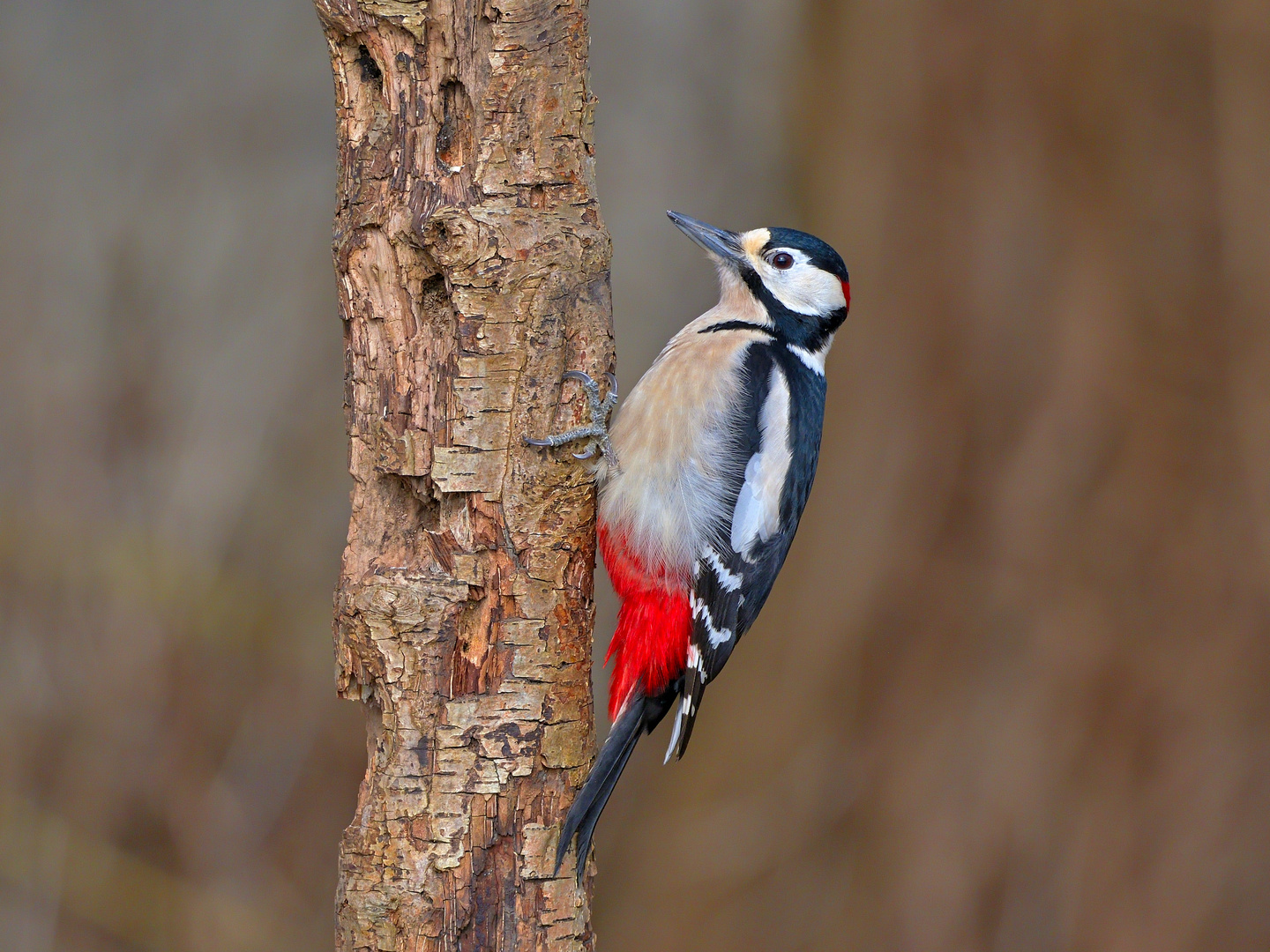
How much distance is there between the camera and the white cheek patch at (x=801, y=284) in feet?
8.50

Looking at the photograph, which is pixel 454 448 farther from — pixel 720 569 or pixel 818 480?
pixel 818 480

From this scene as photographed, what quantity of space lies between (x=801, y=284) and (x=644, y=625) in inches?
35.6

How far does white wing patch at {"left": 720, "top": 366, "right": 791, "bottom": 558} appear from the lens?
7.53ft

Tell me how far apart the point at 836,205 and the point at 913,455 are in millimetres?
892

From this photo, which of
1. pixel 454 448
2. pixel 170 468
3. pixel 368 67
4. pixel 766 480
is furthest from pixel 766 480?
pixel 170 468

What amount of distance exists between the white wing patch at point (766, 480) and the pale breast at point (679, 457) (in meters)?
0.03

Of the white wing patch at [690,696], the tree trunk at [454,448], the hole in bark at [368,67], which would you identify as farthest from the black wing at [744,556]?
the hole in bark at [368,67]

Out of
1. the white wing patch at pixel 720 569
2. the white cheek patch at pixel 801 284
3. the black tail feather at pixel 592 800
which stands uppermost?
the white cheek patch at pixel 801 284

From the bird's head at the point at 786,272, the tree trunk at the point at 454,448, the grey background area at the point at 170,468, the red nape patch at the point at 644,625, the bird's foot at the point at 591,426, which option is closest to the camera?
the tree trunk at the point at 454,448

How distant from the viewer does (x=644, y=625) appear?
2260 mm

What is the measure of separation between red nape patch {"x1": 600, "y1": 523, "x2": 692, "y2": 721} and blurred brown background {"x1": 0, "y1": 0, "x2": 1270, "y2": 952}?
144 cm

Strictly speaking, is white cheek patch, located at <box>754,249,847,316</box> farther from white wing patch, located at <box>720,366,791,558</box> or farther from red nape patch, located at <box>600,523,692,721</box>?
red nape patch, located at <box>600,523,692,721</box>

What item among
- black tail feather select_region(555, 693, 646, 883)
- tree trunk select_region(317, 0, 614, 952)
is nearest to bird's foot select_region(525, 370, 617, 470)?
tree trunk select_region(317, 0, 614, 952)

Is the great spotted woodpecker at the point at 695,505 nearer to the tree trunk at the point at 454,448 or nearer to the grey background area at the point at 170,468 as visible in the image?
the tree trunk at the point at 454,448
